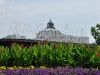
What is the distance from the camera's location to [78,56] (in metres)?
8.39

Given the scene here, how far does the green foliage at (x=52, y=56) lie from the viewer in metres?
8.06

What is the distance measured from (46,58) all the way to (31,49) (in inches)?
23.3

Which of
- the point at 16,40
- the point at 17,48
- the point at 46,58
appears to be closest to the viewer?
the point at 46,58

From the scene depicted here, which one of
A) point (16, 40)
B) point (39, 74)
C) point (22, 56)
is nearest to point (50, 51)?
point (22, 56)

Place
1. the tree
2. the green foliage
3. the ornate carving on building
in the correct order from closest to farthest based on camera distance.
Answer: the green foliage, the ornate carving on building, the tree

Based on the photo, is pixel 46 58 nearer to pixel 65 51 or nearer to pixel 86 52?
pixel 65 51

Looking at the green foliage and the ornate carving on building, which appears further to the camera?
the ornate carving on building

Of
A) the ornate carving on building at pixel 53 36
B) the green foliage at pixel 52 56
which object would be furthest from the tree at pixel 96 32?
the green foliage at pixel 52 56

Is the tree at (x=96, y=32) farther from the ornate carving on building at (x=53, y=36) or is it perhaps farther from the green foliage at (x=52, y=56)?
the green foliage at (x=52, y=56)

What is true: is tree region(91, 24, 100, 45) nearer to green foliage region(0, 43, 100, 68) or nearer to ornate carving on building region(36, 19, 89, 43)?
ornate carving on building region(36, 19, 89, 43)

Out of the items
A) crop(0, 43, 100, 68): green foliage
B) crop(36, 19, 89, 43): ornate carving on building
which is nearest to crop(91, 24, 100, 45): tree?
crop(36, 19, 89, 43): ornate carving on building

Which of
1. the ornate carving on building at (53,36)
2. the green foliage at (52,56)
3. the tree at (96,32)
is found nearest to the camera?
the green foliage at (52,56)

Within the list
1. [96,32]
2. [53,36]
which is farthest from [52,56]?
[96,32]

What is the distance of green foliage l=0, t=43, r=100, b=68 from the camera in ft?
26.5
